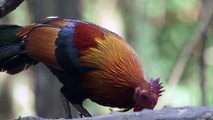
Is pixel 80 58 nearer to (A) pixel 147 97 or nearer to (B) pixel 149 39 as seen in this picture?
(A) pixel 147 97

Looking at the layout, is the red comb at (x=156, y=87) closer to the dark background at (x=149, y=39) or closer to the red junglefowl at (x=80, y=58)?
the red junglefowl at (x=80, y=58)

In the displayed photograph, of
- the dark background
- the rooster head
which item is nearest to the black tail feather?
the rooster head

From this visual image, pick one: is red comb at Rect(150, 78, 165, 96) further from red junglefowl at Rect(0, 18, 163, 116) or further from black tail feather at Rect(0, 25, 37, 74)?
black tail feather at Rect(0, 25, 37, 74)

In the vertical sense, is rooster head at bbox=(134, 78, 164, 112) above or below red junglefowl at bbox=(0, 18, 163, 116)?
below

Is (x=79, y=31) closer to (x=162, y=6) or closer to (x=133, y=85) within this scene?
(x=133, y=85)

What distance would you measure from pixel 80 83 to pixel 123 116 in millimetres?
1007

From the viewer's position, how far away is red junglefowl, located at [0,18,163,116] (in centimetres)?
343

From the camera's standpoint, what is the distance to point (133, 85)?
3.39 meters

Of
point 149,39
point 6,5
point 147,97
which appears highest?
point 6,5

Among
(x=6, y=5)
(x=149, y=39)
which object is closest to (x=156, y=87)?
(x=6, y=5)

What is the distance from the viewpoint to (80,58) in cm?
356

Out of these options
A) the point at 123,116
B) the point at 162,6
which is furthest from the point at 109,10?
the point at 123,116

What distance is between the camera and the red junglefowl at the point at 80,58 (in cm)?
343

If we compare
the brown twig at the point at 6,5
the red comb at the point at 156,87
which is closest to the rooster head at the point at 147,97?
the red comb at the point at 156,87
